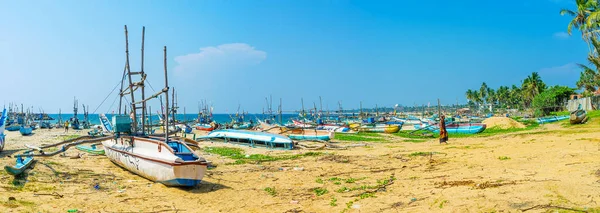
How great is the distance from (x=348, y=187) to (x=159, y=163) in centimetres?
626

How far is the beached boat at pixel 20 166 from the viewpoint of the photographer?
11.8 meters

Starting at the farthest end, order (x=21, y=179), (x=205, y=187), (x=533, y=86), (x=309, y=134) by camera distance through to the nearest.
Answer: (x=533, y=86), (x=309, y=134), (x=205, y=187), (x=21, y=179)

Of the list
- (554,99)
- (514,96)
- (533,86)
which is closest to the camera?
(554,99)

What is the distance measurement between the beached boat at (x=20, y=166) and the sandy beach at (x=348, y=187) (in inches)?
10.4

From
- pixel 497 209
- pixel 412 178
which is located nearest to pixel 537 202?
pixel 497 209

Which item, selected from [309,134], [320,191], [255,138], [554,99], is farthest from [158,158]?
[554,99]

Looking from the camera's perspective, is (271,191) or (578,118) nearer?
(271,191)

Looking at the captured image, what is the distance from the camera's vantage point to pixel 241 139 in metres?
29.8

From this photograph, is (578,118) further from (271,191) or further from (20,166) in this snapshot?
(20,166)

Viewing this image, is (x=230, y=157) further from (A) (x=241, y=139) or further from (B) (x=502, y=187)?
(B) (x=502, y=187)

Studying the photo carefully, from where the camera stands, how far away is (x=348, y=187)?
11836mm

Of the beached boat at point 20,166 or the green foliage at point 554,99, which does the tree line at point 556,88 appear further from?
the beached boat at point 20,166

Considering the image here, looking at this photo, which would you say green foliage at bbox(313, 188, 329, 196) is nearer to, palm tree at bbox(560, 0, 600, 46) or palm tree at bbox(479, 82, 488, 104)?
palm tree at bbox(560, 0, 600, 46)

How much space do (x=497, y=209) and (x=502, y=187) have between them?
6.29 feet
